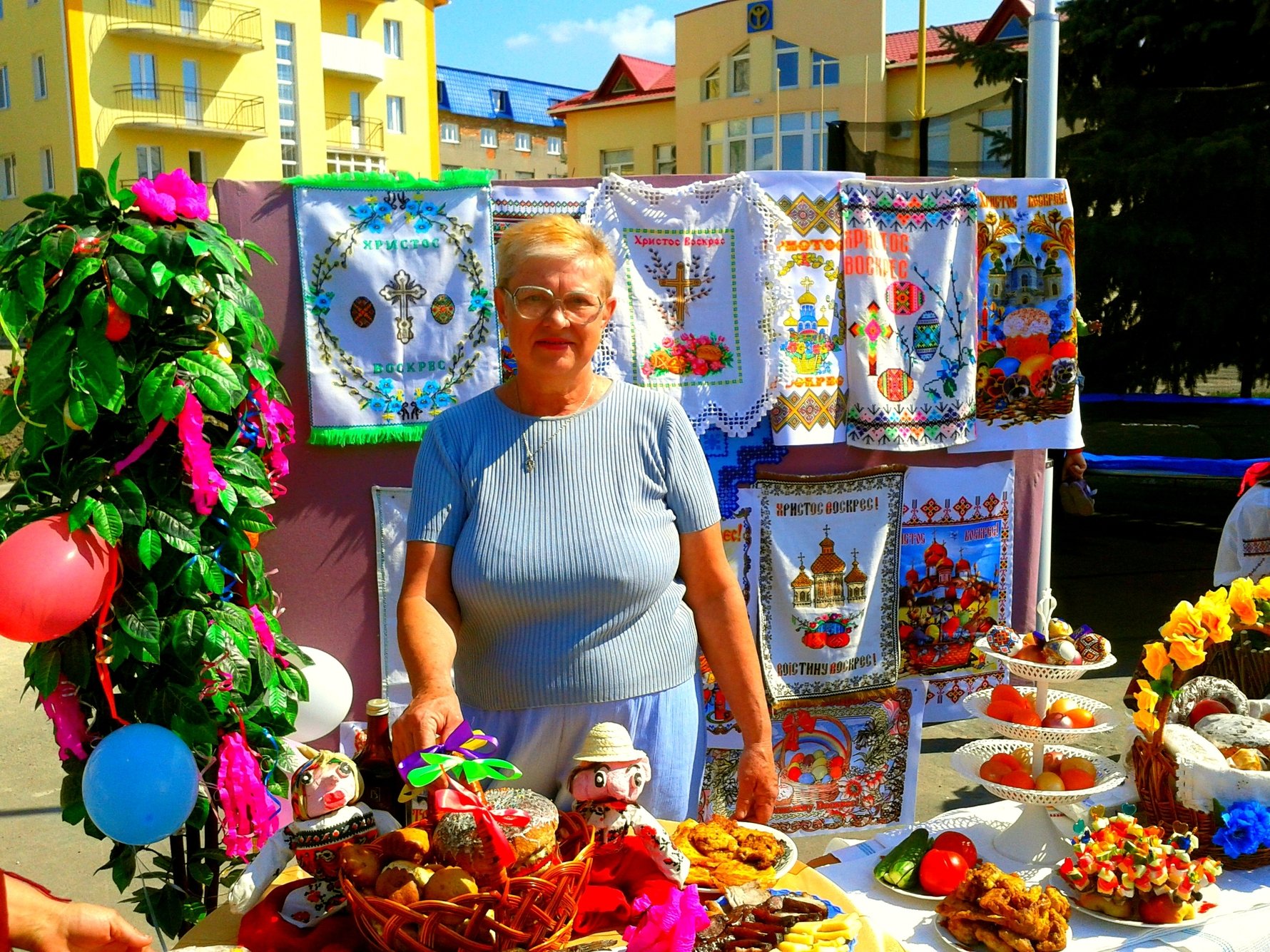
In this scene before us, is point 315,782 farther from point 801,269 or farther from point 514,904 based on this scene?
point 801,269

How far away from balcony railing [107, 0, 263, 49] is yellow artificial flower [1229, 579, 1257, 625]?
2552cm

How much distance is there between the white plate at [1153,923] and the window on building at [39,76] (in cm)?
2625

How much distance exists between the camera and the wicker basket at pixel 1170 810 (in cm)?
195

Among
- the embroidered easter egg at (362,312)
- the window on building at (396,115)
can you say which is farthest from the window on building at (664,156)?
the embroidered easter egg at (362,312)

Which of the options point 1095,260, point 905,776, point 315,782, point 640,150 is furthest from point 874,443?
point 640,150

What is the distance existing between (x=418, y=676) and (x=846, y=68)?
2258cm

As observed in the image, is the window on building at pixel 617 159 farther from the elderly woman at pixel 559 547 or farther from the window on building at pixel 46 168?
the elderly woman at pixel 559 547

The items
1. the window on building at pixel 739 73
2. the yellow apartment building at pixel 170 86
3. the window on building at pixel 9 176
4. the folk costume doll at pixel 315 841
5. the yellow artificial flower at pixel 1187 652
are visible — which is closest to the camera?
the folk costume doll at pixel 315 841

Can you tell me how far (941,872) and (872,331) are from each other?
1838mm

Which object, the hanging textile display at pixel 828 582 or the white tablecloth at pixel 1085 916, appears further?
the hanging textile display at pixel 828 582

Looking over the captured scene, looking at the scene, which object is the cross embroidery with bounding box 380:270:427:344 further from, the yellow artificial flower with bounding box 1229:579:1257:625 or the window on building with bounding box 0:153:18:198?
the window on building with bounding box 0:153:18:198

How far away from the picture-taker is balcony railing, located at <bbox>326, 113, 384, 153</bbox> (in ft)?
94.7

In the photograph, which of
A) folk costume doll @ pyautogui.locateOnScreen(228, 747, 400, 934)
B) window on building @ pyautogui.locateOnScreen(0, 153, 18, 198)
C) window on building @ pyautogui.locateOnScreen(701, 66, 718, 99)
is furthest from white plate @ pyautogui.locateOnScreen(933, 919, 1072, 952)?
window on building @ pyautogui.locateOnScreen(0, 153, 18, 198)

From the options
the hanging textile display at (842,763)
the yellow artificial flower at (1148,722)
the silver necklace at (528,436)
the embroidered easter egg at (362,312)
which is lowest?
the hanging textile display at (842,763)
